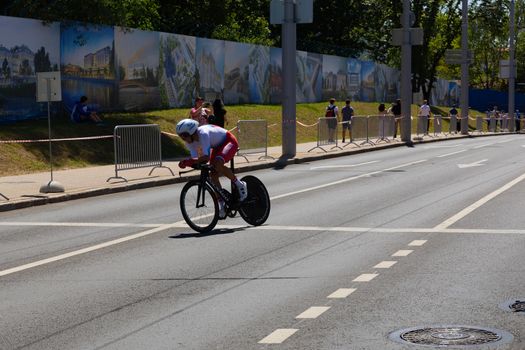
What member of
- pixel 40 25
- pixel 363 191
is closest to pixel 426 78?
pixel 40 25

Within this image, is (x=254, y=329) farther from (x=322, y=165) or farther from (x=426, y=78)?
(x=426, y=78)

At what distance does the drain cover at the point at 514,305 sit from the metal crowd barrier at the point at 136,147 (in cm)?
1474

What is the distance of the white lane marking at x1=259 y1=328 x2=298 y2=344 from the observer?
7.40 m

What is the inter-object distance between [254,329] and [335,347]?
85cm

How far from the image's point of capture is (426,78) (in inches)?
3354

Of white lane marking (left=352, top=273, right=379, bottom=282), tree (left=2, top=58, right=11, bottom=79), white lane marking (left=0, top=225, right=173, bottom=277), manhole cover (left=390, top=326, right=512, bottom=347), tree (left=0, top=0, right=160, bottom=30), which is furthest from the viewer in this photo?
tree (left=0, top=0, right=160, bottom=30)

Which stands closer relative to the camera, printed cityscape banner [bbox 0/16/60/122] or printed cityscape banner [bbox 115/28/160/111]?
printed cityscape banner [bbox 0/16/60/122]

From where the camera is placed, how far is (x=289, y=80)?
32531mm

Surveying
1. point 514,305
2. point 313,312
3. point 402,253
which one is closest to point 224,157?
point 402,253

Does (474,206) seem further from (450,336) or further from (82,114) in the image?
(82,114)

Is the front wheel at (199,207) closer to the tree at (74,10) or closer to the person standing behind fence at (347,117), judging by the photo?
the tree at (74,10)

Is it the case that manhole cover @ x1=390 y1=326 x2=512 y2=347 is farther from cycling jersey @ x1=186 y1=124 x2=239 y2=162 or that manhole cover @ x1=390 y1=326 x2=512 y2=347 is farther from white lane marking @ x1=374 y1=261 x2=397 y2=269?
cycling jersey @ x1=186 y1=124 x2=239 y2=162

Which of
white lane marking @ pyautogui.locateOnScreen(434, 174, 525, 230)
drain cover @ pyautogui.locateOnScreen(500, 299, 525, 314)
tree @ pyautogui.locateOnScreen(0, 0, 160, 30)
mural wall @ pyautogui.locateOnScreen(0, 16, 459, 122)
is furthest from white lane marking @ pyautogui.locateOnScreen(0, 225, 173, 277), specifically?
tree @ pyautogui.locateOnScreen(0, 0, 160, 30)

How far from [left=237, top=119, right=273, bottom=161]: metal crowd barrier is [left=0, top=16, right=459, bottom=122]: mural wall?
6.14 m
